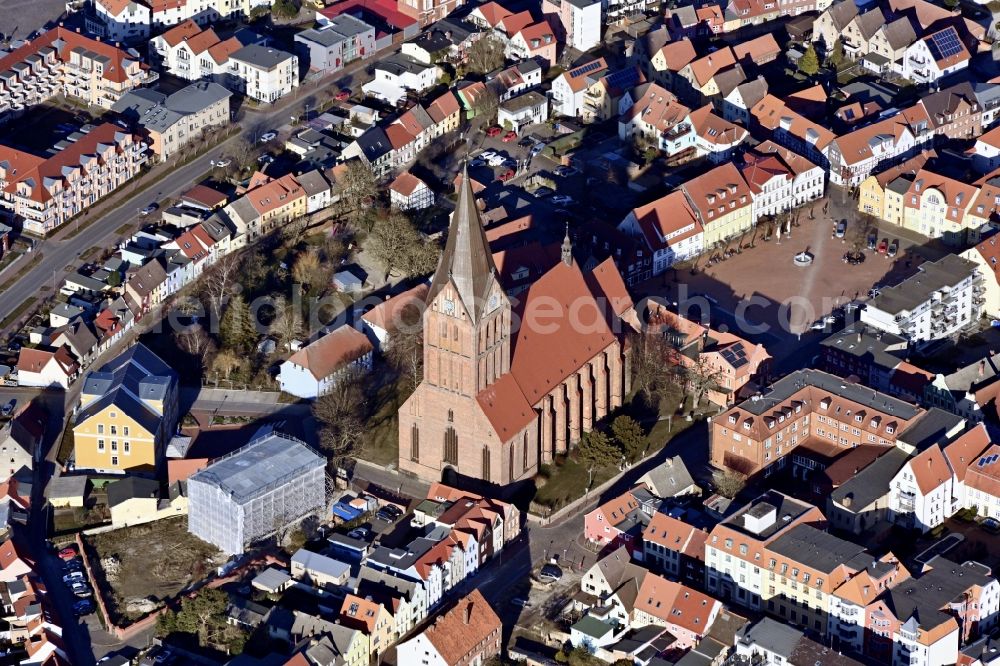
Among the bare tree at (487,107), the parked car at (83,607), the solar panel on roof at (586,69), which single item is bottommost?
the parked car at (83,607)

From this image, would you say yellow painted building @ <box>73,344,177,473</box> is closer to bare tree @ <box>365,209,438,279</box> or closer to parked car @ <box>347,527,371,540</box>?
parked car @ <box>347,527,371,540</box>

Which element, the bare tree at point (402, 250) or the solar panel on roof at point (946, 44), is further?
the solar panel on roof at point (946, 44)

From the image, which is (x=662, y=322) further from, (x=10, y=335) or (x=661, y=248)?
(x=10, y=335)

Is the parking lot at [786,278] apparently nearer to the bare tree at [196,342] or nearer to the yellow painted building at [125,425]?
the bare tree at [196,342]

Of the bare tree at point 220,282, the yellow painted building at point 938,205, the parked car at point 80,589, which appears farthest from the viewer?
the yellow painted building at point 938,205

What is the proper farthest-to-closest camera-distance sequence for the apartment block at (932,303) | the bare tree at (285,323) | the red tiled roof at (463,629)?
the bare tree at (285,323) → the apartment block at (932,303) → the red tiled roof at (463,629)

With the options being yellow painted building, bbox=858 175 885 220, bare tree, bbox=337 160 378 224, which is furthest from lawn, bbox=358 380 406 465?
yellow painted building, bbox=858 175 885 220

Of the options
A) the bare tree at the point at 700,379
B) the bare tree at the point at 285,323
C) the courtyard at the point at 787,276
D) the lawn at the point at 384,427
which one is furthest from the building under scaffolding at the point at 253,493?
the courtyard at the point at 787,276
